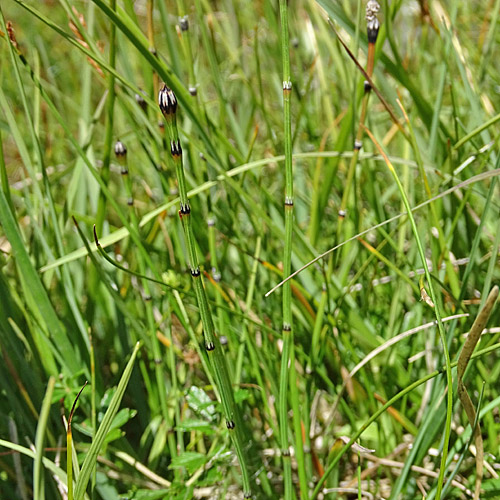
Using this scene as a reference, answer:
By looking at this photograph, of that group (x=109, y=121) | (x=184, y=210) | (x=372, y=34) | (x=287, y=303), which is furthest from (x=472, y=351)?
(x=109, y=121)

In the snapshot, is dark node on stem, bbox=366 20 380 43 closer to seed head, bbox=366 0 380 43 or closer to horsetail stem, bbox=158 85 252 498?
seed head, bbox=366 0 380 43

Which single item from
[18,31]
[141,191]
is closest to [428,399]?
[141,191]

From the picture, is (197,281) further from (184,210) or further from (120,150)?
(120,150)

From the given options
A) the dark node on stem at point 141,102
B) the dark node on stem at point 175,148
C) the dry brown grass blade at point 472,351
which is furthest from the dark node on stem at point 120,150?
the dry brown grass blade at point 472,351

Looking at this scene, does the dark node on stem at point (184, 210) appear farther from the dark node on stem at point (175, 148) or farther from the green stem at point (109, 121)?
the green stem at point (109, 121)

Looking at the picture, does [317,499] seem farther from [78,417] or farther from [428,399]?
[78,417]

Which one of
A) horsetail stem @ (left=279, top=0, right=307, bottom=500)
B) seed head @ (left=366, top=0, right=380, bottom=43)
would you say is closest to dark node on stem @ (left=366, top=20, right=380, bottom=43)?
seed head @ (left=366, top=0, right=380, bottom=43)
